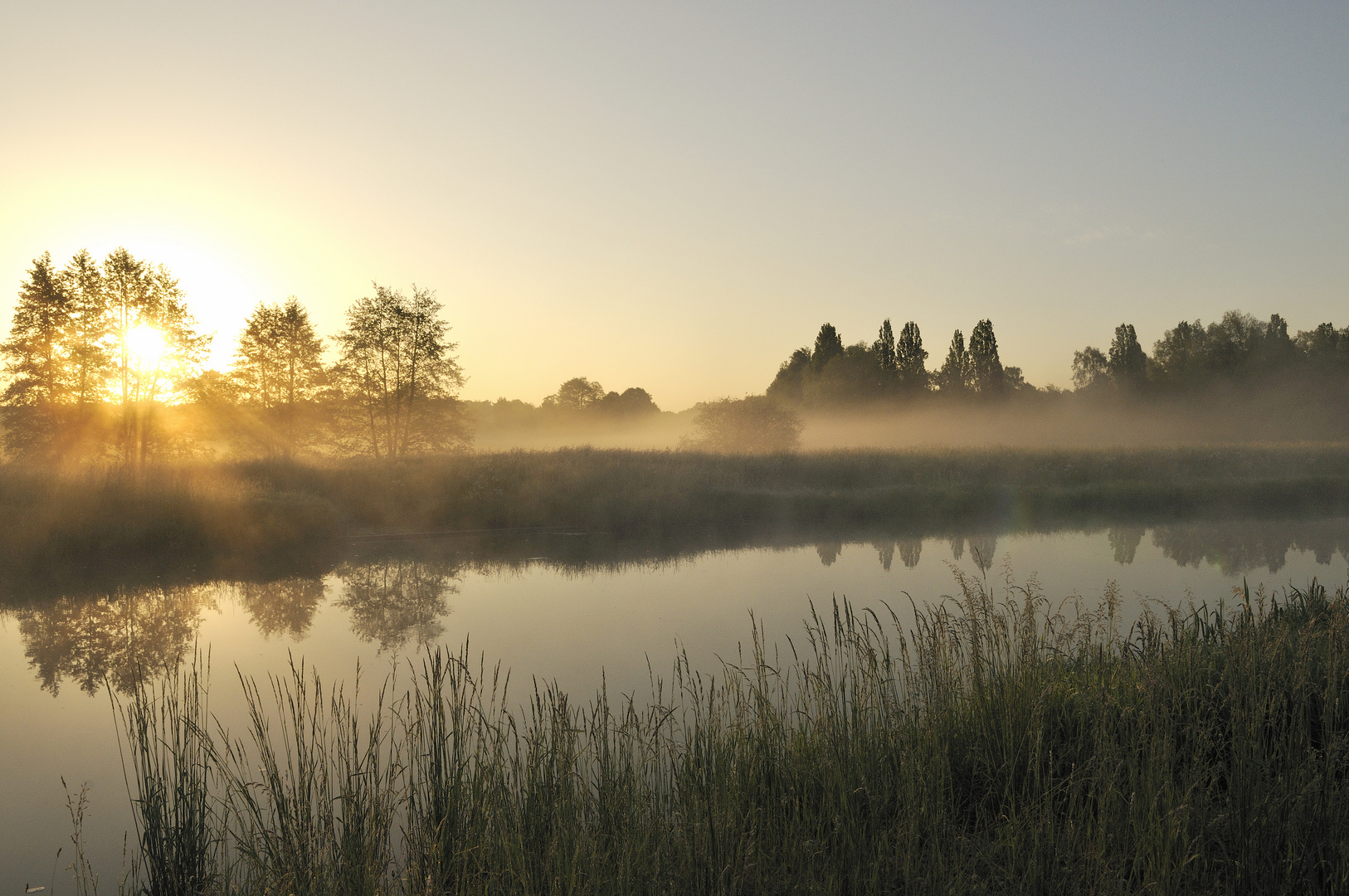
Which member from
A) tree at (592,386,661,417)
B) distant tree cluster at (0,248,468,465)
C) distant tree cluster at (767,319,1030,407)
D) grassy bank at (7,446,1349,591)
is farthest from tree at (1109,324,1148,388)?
distant tree cluster at (0,248,468,465)

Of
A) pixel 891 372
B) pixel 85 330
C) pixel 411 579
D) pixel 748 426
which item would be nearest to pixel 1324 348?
pixel 891 372

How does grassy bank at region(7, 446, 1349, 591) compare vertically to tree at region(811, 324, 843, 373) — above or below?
below

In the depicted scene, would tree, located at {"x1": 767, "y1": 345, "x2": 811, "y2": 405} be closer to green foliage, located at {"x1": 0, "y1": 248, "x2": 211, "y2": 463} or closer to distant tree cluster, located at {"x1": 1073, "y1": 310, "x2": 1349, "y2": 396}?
distant tree cluster, located at {"x1": 1073, "y1": 310, "x2": 1349, "y2": 396}

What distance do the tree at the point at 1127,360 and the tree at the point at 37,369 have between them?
71.8 metres

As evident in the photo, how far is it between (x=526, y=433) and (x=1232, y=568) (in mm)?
71582

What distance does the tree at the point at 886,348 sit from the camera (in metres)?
65.3

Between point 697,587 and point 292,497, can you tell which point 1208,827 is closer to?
point 697,587

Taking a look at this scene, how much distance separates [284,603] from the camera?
11.4 m

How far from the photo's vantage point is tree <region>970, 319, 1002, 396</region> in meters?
64.9

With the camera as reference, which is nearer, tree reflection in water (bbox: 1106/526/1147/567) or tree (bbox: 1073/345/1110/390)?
tree reflection in water (bbox: 1106/526/1147/567)

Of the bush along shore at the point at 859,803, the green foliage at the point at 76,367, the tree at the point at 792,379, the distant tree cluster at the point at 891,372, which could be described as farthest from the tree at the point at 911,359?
the bush along shore at the point at 859,803

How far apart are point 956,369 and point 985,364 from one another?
2.38 m

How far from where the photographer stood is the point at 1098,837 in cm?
315

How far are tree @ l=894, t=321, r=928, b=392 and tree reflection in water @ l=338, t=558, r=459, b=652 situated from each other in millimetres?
56053
